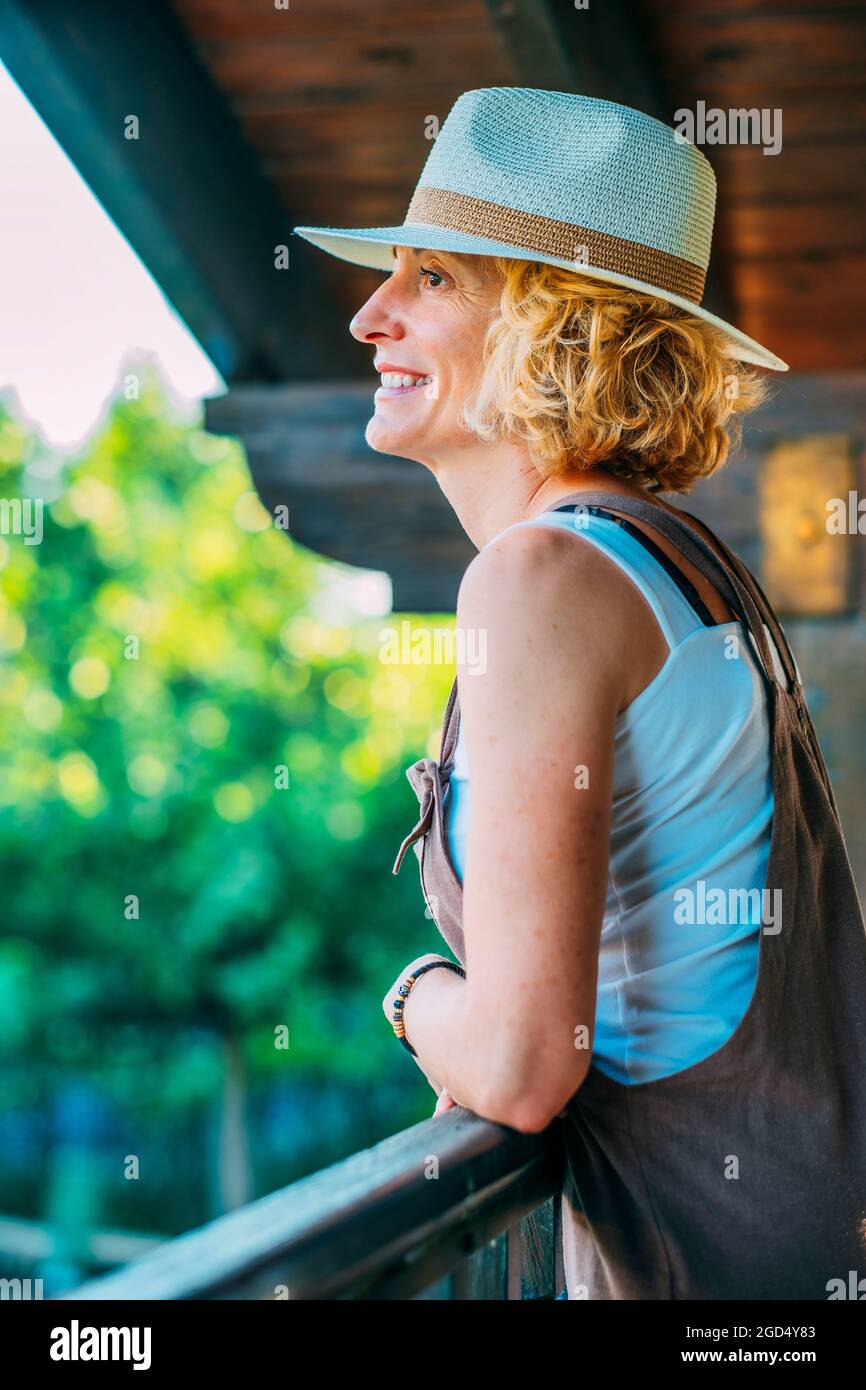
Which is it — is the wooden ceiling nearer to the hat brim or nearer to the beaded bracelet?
the hat brim

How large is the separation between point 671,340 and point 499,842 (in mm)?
539

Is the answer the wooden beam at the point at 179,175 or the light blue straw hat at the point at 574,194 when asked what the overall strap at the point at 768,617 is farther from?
the wooden beam at the point at 179,175

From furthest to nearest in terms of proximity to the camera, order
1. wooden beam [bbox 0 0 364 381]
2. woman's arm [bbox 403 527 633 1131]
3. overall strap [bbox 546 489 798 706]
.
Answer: wooden beam [bbox 0 0 364 381], overall strap [bbox 546 489 798 706], woman's arm [bbox 403 527 633 1131]

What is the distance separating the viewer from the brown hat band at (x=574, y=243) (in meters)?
1.21

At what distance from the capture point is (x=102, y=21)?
8.34ft

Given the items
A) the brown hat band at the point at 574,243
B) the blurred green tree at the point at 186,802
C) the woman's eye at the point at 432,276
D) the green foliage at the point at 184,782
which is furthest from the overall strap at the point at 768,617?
the blurred green tree at the point at 186,802

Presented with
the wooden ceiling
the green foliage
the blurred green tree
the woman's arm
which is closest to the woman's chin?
the woman's arm

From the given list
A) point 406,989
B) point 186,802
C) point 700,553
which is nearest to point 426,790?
point 406,989

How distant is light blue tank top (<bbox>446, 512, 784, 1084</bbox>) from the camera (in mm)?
1021

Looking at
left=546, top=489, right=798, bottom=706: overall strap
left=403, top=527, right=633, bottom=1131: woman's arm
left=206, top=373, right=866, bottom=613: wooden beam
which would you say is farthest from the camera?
left=206, top=373, right=866, bottom=613: wooden beam

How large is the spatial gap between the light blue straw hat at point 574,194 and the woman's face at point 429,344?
3 centimetres

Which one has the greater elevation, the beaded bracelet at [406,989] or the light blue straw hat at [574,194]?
the light blue straw hat at [574,194]

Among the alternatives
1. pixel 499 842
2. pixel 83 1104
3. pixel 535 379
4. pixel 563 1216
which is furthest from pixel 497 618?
pixel 83 1104

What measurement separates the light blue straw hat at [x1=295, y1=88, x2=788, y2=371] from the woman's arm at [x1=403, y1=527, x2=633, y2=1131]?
0.35 meters
